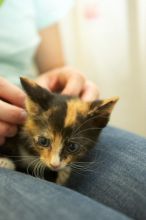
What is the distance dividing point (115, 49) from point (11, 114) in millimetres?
950

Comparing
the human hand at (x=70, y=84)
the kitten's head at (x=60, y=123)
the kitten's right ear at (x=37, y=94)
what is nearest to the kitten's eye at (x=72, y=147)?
the kitten's head at (x=60, y=123)

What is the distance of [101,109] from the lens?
2.99ft

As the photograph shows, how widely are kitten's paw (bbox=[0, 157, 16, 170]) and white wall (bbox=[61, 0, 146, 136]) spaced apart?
929 mm

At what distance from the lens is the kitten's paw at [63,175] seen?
3.09ft

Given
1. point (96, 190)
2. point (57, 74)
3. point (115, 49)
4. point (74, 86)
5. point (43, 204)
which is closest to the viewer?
point (43, 204)

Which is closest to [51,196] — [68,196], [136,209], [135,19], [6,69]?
[68,196]

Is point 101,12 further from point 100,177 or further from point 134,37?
point 100,177

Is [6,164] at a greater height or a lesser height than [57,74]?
lesser

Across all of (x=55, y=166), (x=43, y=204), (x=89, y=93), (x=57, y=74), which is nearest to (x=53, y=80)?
(x=57, y=74)

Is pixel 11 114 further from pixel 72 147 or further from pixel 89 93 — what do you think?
pixel 89 93

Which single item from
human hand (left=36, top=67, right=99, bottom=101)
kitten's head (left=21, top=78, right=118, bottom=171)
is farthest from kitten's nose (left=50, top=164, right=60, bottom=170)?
human hand (left=36, top=67, right=99, bottom=101)

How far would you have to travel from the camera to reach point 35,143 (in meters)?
0.93

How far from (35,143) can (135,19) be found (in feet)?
3.00

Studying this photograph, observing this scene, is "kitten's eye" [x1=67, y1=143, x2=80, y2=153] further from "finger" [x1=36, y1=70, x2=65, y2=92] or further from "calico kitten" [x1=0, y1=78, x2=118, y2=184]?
"finger" [x1=36, y1=70, x2=65, y2=92]
